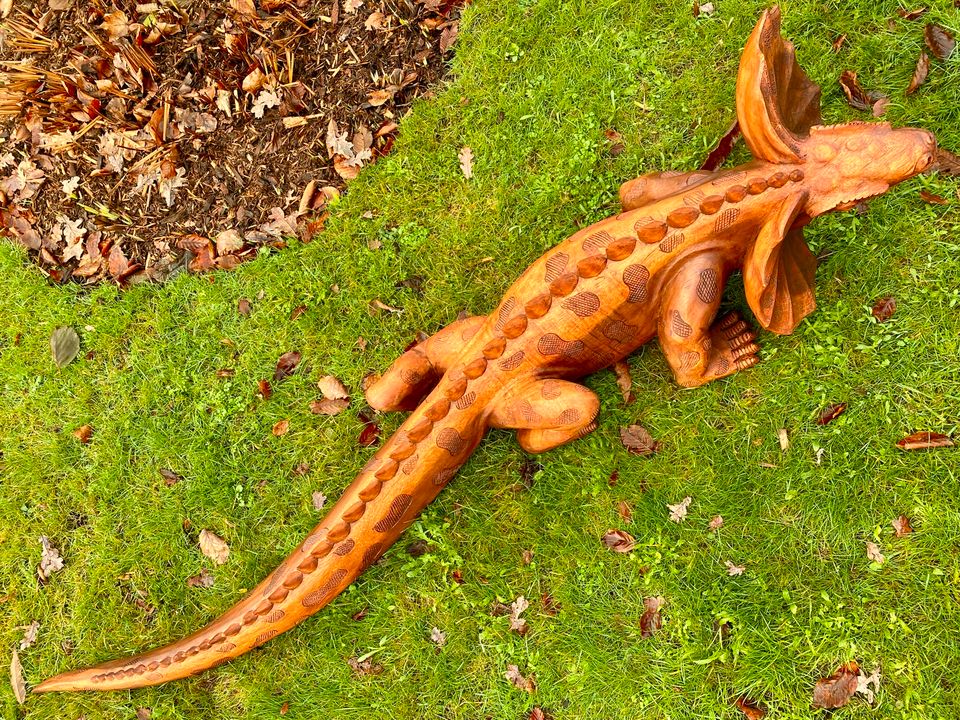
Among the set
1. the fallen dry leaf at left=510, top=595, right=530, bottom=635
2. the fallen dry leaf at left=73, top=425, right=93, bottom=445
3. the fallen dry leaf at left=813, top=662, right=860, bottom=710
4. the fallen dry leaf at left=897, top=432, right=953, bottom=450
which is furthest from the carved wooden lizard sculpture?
the fallen dry leaf at left=813, top=662, right=860, bottom=710

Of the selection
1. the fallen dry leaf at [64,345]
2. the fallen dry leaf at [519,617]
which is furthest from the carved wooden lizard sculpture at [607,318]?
the fallen dry leaf at [64,345]

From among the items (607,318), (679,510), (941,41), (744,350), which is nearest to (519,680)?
(679,510)

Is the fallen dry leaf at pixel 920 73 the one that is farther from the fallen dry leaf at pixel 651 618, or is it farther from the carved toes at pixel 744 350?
the fallen dry leaf at pixel 651 618

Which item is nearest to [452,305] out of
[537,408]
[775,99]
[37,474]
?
[537,408]

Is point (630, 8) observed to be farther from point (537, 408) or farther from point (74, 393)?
point (74, 393)

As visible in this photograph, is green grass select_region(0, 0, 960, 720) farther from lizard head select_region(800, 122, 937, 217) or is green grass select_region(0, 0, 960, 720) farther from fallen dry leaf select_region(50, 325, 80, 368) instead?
lizard head select_region(800, 122, 937, 217)

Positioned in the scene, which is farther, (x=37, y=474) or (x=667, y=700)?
(x=37, y=474)
